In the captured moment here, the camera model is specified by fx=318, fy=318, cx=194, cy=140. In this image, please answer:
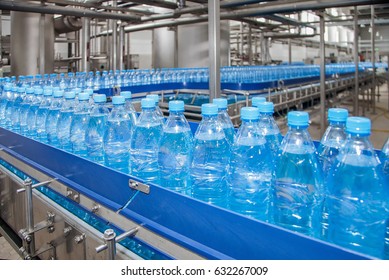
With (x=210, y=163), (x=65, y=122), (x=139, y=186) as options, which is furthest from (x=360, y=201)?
(x=65, y=122)

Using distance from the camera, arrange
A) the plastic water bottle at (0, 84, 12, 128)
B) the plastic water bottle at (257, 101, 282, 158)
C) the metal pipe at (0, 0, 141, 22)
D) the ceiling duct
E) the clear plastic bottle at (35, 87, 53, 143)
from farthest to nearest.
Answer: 1. the ceiling duct
2. the metal pipe at (0, 0, 141, 22)
3. the plastic water bottle at (0, 84, 12, 128)
4. the clear plastic bottle at (35, 87, 53, 143)
5. the plastic water bottle at (257, 101, 282, 158)

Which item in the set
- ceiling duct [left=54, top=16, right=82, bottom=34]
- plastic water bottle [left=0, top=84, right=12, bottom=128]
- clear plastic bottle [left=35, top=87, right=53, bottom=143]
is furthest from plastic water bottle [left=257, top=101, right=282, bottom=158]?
ceiling duct [left=54, top=16, right=82, bottom=34]

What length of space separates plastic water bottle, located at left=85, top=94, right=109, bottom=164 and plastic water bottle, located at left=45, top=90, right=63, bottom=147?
227 millimetres

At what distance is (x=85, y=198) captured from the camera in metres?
0.99

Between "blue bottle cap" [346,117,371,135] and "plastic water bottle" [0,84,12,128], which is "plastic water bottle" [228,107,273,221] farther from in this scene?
"plastic water bottle" [0,84,12,128]

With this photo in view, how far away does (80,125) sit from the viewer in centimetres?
121

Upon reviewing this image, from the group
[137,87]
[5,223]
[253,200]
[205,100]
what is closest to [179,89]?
[205,100]

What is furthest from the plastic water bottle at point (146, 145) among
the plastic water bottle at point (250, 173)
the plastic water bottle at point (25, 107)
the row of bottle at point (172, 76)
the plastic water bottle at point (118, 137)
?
the row of bottle at point (172, 76)

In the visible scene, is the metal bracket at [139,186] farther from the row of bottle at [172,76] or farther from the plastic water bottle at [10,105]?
the row of bottle at [172,76]

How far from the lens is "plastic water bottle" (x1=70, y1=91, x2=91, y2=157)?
1158 millimetres

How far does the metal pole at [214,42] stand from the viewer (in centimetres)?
154

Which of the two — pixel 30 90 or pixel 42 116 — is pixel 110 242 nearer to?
pixel 42 116

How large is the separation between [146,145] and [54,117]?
543mm

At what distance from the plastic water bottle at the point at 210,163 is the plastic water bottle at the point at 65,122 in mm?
620
